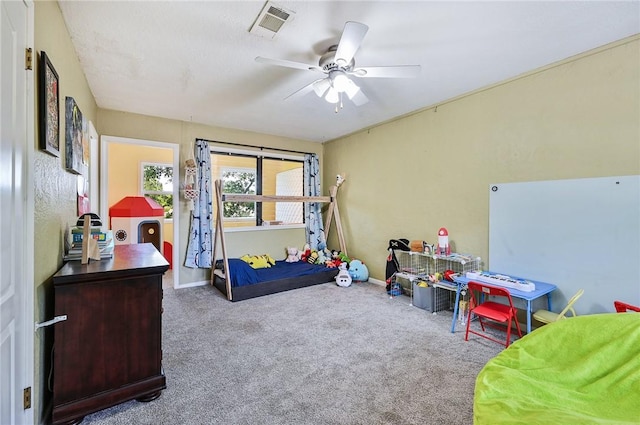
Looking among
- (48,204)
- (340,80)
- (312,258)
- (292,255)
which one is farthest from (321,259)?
(48,204)

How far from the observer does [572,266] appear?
2494mm

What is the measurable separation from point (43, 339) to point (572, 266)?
3.89m

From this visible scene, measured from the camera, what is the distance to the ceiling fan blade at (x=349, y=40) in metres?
1.75

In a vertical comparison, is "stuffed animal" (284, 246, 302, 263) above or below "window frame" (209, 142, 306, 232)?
below

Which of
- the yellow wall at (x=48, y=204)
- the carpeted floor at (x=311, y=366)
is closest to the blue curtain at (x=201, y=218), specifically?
the carpeted floor at (x=311, y=366)

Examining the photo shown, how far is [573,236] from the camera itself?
8.17ft

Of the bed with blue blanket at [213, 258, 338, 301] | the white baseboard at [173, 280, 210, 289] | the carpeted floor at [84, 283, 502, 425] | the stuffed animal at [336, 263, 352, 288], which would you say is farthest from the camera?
the stuffed animal at [336, 263, 352, 288]

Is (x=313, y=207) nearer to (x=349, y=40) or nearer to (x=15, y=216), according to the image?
(x=349, y=40)

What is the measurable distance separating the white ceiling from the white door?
91 centimetres

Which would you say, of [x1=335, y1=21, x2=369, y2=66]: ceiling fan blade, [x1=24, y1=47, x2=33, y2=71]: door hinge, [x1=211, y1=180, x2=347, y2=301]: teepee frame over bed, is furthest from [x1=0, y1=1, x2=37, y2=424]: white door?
[x1=211, y1=180, x2=347, y2=301]: teepee frame over bed

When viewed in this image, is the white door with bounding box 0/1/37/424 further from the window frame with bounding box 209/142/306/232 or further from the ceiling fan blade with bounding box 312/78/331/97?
the window frame with bounding box 209/142/306/232

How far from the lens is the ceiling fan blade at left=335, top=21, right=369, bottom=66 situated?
175 cm

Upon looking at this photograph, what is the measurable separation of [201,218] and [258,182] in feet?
3.99

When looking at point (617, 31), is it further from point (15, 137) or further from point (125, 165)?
point (125, 165)
